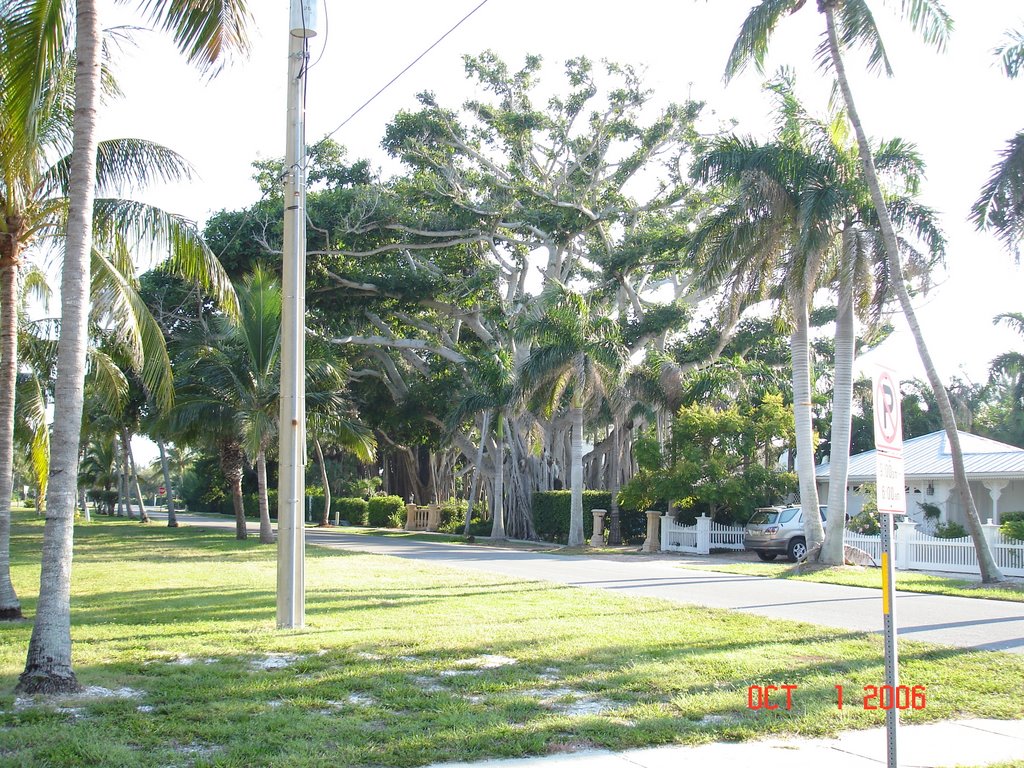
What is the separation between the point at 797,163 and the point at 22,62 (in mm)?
15402

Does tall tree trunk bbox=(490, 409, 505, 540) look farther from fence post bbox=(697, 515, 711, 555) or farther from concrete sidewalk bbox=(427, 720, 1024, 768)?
concrete sidewalk bbox=(427, 720, 1024, 768)

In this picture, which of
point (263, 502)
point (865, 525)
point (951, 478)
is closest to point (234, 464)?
point (263, 502)

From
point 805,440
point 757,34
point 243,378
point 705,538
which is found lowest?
point 705,538

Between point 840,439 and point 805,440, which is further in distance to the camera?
point 805,440

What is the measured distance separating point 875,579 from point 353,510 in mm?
42462

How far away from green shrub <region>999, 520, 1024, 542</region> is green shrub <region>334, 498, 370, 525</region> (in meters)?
38.9

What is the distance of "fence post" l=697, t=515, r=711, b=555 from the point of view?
3005 centimetres

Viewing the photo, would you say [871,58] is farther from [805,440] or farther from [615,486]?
[615,486]

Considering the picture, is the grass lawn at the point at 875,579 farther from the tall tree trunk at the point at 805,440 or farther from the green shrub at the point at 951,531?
the green shrub at the point at 951,531

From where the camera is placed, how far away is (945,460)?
101 ft

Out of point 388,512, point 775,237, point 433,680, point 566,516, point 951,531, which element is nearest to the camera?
point 433,680

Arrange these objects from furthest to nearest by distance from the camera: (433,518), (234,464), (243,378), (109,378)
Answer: (433,518) → (234,464) → (243,378) → (109,378)

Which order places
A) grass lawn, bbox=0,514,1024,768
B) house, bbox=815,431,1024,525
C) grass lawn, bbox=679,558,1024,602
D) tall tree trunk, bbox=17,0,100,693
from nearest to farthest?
grass lawn, bbox=0,514,1024,768 < tall tree trunk, bbox=17,0,100,693 < grass lawn, bbox=679,558,1024,602 < house, bbox=815,431,1024,525

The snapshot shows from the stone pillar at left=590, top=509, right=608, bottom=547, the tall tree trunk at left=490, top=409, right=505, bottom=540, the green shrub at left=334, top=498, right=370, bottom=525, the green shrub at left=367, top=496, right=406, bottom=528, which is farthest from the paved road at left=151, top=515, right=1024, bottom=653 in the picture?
the green shrub at left=334, top=498, right=370, bottom=525
